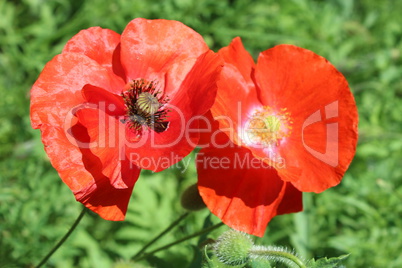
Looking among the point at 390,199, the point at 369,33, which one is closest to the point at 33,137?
the point at 390,199

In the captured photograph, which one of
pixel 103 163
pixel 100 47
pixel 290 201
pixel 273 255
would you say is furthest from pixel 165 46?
pixel 273 255

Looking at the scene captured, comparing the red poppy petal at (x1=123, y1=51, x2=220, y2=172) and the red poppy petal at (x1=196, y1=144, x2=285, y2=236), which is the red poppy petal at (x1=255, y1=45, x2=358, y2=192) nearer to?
the red poppy petal at (x1=196, y1=144, x2=285, y2=236)

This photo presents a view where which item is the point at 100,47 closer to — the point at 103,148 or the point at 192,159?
the point at 103,148

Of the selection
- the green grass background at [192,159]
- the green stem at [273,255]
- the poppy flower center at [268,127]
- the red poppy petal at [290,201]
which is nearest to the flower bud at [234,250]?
the green stem at [273,255]

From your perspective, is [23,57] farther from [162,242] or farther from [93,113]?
[93,113]

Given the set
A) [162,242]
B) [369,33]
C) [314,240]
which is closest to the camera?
[162,242]

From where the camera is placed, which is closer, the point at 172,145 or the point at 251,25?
the point at 172,145
